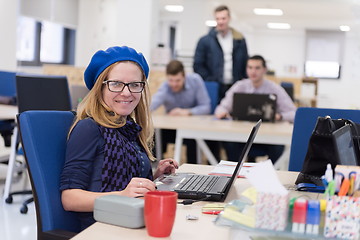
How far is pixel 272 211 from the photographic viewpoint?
43.1 inches

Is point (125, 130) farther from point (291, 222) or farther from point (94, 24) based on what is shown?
point (94, 24)

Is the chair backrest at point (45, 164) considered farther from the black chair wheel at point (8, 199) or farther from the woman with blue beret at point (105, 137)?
the black chair wheel at point (8, 199)

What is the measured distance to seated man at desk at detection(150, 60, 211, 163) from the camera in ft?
16.1

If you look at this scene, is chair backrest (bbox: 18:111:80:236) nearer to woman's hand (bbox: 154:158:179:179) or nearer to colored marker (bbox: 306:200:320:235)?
woman's hand (bbox: 154:158:179:179)

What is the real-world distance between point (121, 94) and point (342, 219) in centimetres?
93

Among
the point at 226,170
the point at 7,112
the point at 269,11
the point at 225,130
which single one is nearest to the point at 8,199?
the point at 7,112

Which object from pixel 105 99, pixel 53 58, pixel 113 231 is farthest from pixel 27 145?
pixel 53 58

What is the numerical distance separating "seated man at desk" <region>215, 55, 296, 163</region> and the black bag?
2.75 m

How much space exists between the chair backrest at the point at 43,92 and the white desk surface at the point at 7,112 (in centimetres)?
49

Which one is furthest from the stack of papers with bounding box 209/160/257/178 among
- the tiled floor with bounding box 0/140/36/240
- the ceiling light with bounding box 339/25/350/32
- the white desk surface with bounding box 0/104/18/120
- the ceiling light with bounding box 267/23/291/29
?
the ceiling light with bounding box 267/23/291/29

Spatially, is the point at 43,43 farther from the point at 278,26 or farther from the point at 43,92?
the point at 278,26

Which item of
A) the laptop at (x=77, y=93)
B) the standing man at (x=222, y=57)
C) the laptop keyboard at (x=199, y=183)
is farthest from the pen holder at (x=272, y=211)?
the standing man at (x=222, y=57)

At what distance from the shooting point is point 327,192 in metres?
1.14

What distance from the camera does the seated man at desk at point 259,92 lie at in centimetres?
470
